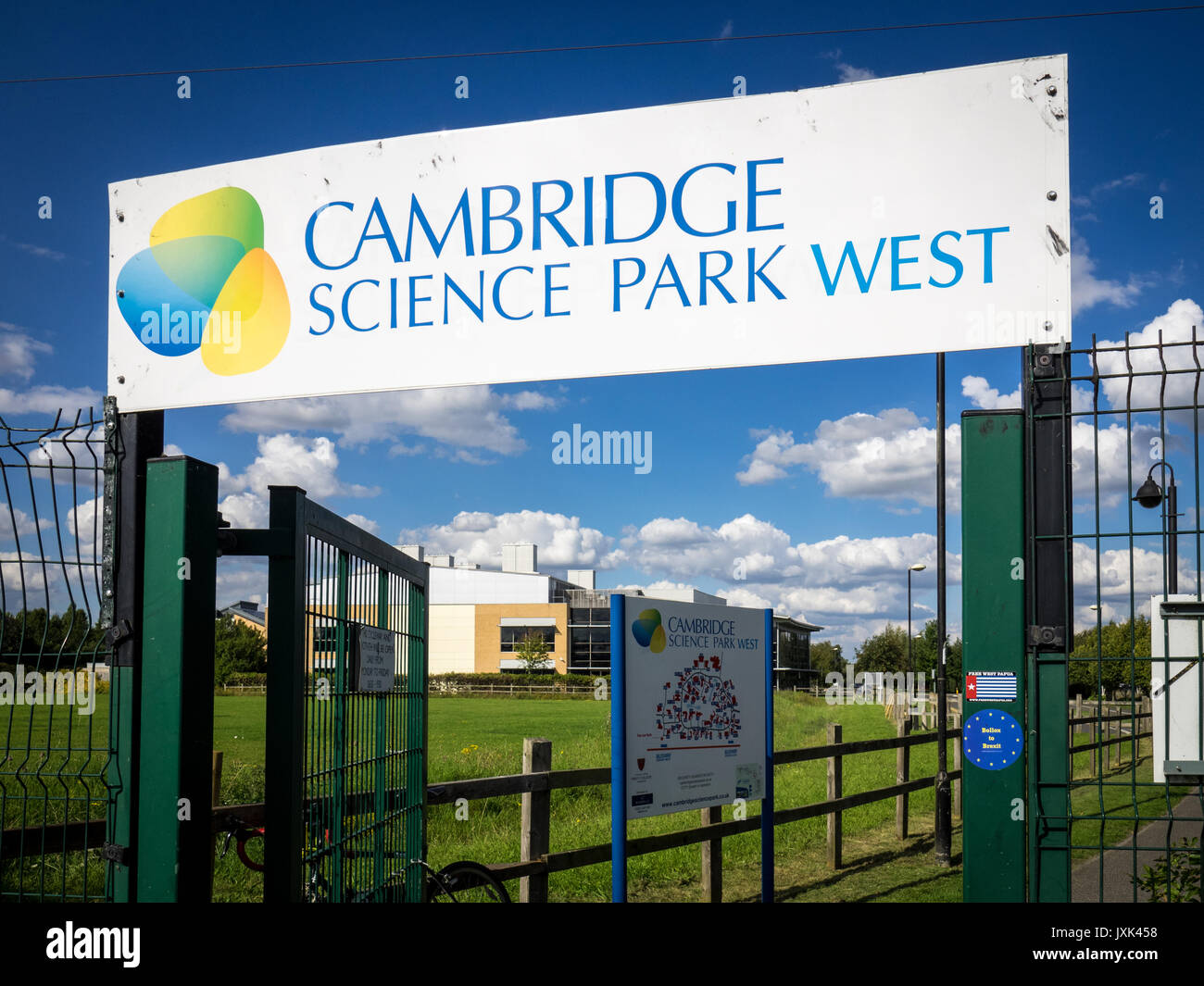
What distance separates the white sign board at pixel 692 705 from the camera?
6.10m

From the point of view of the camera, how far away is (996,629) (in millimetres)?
3607

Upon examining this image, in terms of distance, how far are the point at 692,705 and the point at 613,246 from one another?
3314 mm

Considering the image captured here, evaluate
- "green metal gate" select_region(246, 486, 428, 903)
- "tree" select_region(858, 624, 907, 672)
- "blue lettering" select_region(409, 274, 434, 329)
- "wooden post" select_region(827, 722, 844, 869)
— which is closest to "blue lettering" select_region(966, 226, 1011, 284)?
"blue lettering" select_region(409, 274, 434, 329)

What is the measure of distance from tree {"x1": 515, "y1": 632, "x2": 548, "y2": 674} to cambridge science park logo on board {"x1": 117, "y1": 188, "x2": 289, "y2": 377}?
268ft

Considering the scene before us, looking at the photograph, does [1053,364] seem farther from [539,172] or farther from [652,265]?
[539,172]

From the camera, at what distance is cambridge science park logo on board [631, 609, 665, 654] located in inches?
243

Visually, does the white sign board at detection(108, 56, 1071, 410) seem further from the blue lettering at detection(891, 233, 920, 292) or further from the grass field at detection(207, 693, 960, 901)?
the grass field at detection(207, 693, 960, 901)

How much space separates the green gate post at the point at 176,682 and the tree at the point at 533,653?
270 feet

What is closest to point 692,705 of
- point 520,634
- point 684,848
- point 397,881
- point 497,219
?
point 397,881

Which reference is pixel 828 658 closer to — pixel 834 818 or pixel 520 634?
pixel 520 634

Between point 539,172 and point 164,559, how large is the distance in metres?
2.09

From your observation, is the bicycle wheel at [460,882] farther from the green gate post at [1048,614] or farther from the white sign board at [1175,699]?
the white sign board at [1175,699]

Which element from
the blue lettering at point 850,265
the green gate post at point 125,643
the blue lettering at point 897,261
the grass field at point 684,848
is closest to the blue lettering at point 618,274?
the blue lettering at point 850,265
